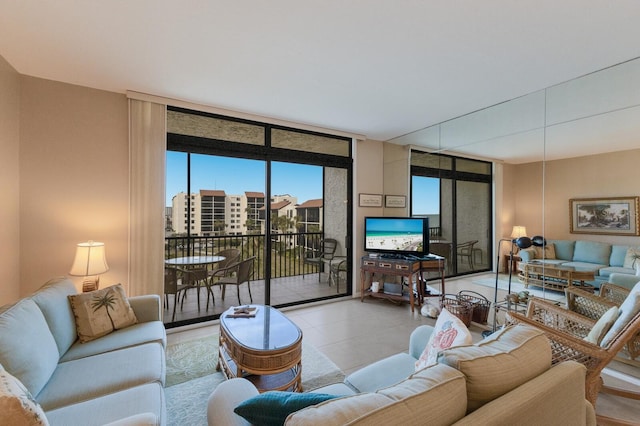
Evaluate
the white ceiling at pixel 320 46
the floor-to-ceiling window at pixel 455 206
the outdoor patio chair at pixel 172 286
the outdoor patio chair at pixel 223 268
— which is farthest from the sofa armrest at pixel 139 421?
the floor-to-ceiling window at pixel 455 206

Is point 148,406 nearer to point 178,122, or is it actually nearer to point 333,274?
point 178,122

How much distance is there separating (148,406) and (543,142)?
3.88 meters

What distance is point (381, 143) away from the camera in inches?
193

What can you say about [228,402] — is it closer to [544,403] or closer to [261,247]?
[544,403]

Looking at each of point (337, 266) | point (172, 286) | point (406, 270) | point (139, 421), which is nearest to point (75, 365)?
point (139, 421)

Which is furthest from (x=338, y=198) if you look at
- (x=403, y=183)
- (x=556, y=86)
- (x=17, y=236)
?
(x=17, y=236)

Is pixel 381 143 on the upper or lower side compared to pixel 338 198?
upper

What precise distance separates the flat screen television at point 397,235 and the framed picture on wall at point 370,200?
27 cm

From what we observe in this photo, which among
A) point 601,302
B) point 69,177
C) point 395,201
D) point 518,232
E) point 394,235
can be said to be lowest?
point 601,302

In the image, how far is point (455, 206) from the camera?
12.8 ft

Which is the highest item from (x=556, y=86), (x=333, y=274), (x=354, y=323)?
(x=556, y=86)

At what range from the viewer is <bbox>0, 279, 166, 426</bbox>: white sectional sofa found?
1287mm

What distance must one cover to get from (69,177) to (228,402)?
9.47 feet

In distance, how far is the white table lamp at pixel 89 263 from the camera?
2.46 m
